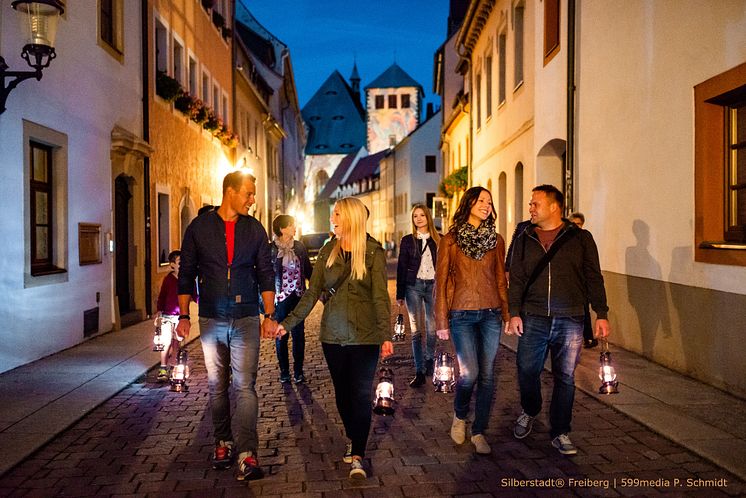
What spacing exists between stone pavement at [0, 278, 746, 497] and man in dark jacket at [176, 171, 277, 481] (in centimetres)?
39

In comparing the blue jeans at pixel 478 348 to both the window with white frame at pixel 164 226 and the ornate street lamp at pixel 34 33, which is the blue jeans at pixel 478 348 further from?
the window with white frame at pixel 164 226

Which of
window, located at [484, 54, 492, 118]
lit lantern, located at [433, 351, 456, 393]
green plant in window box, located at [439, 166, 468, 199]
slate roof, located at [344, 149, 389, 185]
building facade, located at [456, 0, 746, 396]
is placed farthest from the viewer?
slate roof, located at [344, 149, 389, 185]

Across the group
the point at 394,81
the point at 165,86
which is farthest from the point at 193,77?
the point at 394,81

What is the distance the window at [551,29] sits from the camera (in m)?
13.0

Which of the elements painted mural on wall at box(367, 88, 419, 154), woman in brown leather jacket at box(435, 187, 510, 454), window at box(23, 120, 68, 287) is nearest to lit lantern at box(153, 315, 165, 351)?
window at box(23, 120, 68, 287)

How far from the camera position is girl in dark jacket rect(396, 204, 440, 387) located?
768 cm

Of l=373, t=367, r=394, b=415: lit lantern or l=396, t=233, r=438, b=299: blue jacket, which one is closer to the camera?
l=373, t=367, r=394, b=415: lit lantern

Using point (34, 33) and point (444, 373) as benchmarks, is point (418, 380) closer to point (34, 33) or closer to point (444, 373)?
point (444, 373)

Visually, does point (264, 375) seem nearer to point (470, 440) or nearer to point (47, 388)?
point (47, 388)

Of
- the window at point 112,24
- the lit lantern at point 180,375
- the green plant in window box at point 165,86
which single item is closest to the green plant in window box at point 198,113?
the green plant in window box at point 165,86

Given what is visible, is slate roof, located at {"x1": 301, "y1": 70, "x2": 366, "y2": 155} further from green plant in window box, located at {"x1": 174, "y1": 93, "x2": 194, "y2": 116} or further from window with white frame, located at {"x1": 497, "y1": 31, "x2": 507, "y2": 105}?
green plant in window box, located at {"x1": 174, "y1": 93, "x2": 194, "y2": 116}

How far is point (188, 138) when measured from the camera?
17719 millimetres

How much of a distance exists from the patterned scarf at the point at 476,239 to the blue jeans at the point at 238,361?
1516mm

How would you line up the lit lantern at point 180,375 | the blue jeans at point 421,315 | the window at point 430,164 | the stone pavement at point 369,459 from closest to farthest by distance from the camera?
the stone pavement at point 369,459, the lit lantern at point 180,375, the blue jeans at point 421,315, the window at point 430,164
